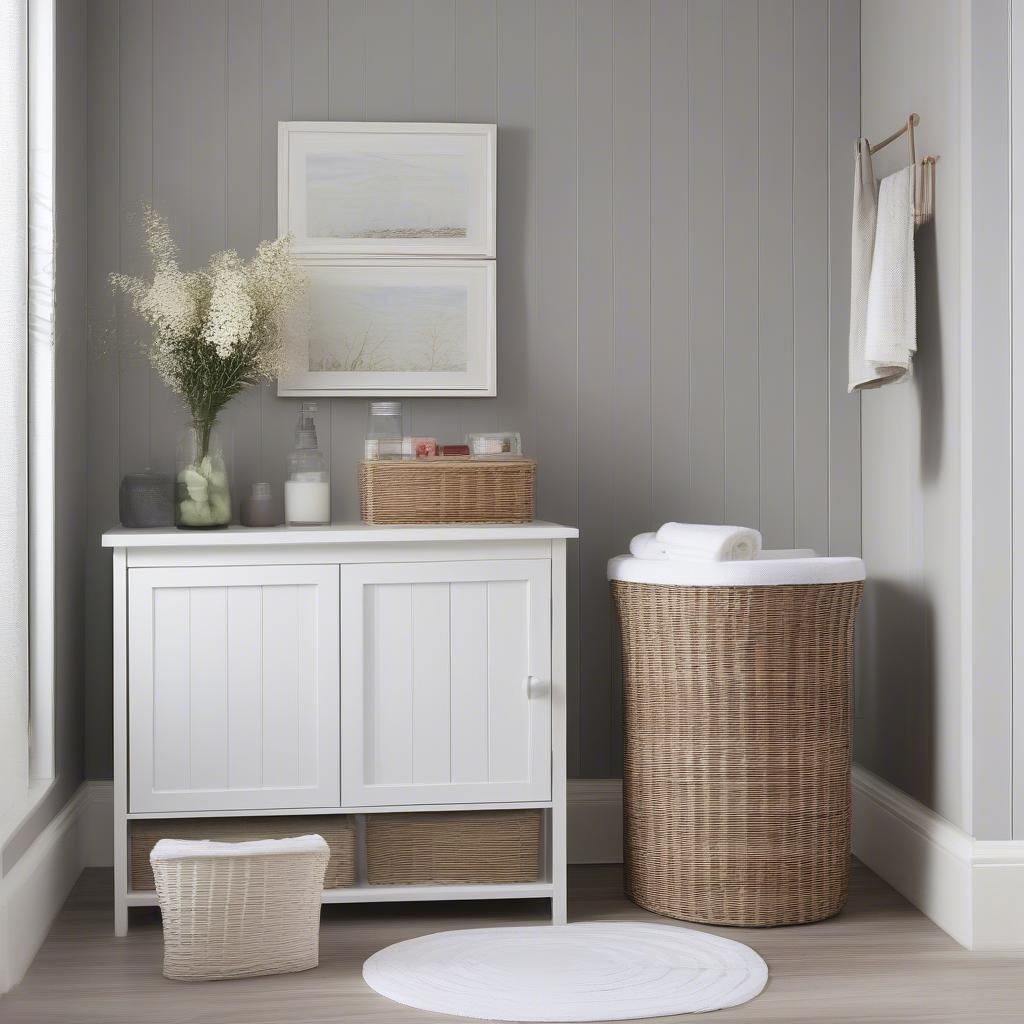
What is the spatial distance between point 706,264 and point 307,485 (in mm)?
1101

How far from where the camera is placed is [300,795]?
93.7 inches

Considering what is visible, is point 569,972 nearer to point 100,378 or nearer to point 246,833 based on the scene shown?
point 246,833

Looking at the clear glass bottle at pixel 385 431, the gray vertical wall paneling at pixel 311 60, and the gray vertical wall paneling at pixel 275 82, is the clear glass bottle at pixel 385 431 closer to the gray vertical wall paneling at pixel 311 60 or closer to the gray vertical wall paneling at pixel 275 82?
the gray vertical wall paneling at pixel 311 60

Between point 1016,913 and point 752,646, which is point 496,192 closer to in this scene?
point 752,646

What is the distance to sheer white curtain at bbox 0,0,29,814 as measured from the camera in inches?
84.6

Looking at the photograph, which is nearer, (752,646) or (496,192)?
(752,646)

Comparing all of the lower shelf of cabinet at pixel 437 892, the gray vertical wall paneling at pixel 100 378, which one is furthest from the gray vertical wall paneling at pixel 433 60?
the lower shelf of cabinet at pixel 437 892

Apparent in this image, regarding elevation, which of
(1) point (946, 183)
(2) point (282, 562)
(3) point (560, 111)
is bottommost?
(2) point (282, 562)

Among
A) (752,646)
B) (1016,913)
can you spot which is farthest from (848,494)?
(1016,913)

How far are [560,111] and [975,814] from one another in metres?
1.80

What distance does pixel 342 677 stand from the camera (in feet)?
7.82

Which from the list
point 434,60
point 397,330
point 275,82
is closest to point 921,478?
point 397,330

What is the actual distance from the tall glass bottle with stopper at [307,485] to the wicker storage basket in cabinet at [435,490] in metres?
0.16

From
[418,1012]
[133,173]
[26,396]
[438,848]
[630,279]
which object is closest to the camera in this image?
[418,1012]
